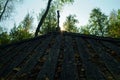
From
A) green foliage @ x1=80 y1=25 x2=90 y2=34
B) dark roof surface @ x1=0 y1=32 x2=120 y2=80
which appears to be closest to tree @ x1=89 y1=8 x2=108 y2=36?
green foliage @ x1=80 y1=25 x2=90 y2=34

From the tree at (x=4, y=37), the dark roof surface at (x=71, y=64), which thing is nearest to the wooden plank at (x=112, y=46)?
the dark roof surface at (x=71, y=64)

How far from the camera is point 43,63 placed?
4629 mm

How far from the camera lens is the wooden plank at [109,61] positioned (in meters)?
3.69

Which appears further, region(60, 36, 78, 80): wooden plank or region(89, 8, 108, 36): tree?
region(89, 8, 108, 36): tree

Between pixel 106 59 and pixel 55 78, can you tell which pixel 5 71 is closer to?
pixel 55 78

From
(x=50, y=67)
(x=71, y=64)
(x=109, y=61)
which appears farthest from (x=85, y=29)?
(x=50, y=67)

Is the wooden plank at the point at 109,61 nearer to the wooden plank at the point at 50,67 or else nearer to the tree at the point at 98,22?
the wooden plank at the point at 50,67

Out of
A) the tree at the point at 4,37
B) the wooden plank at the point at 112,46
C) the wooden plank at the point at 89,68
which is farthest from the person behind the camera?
the tree at the point at 4,37

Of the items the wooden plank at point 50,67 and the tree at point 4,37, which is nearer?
the wooden plank at point 50,67

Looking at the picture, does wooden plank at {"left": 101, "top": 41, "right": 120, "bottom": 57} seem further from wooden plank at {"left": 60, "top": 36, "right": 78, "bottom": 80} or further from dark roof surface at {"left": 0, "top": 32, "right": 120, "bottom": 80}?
wooden plank at {"left": 60, "top": 36, "right": 78, "bottom": 80}

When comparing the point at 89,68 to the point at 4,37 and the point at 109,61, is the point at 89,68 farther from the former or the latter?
the point at 4,37

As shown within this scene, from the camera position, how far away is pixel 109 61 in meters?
4.46

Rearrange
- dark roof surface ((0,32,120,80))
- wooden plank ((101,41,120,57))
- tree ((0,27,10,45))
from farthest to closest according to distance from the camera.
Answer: tree ((0,27,10,45)) < wooden plank ((101,41,120,57)) < dark roof surface ((0,32,120,80))

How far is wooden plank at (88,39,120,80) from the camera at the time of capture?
3.69 m
